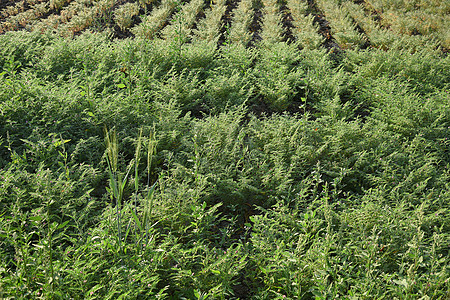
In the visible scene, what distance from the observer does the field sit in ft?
7.66

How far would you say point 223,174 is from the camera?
3410 mm

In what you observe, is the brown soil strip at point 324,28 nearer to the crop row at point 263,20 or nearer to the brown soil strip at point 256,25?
the crop row at point 263,20

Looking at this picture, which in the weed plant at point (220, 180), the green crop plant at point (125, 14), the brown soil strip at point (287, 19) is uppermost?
the green crop plant at point (125, 14)

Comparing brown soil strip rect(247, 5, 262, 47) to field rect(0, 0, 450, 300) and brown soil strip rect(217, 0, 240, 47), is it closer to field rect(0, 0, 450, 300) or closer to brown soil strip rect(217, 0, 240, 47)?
brown soil strip rect(217, 0, 240, 47)

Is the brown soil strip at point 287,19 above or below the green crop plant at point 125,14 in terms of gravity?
below

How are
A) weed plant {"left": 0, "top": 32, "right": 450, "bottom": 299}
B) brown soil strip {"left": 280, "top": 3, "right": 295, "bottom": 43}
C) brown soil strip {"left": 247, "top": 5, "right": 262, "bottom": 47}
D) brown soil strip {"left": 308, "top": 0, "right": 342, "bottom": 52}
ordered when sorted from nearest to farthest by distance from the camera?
weed plant {"left": 0, "top": 32, "right": 450, "bottom": 299}
brown soil strip {"left": 308, "top": 0, "right": 342, "bottom": 52}
brown soil strip {"left": 247, "top": 5, "right": 262, "bottom": 47}
brown soil strip {"left": 280, "top": 3, "right": 295, "bottom": 43}

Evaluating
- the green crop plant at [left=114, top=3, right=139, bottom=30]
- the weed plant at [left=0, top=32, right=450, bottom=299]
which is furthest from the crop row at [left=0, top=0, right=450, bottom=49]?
the weed plant at [left=0, top=32, right=450, bottom=299]

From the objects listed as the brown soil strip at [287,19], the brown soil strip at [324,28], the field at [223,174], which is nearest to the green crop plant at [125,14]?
the field at [223,174]

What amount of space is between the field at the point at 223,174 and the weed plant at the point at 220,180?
21mm

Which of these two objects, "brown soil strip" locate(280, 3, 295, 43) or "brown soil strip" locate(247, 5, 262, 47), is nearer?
"brown soil strip" locate(247, 5, 262, 47)

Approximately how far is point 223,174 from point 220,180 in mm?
91

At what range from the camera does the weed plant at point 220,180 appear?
7.63 ft

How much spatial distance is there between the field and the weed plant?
0.8 inches

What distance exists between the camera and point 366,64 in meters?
5.68
